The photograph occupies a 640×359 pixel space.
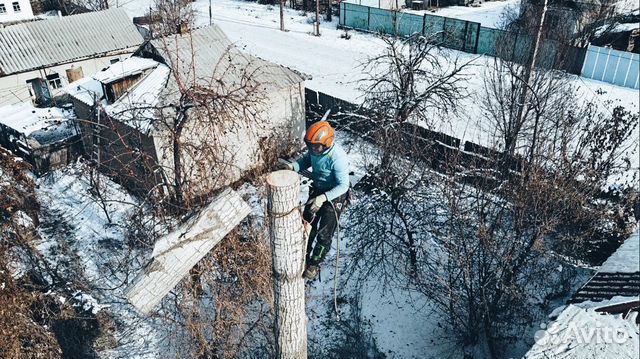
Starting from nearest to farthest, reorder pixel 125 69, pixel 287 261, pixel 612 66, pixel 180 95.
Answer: pixel 287 261 < pixel 180 95 < pixel 125 69 < pixel 612 66

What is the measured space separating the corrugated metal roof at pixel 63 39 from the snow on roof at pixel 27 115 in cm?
182

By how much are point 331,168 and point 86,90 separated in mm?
14835

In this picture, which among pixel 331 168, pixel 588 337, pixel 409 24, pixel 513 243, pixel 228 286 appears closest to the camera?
pixel 331 168

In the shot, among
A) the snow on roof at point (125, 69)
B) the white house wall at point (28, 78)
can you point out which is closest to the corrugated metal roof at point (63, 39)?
the white house wall at point (28, 78)

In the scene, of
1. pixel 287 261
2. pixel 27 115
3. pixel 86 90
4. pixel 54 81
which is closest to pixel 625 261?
pixel 287 261

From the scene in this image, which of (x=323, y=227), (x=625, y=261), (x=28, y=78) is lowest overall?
(x=28, y=78)

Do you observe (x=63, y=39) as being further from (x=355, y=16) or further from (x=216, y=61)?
(x=355, y=16)

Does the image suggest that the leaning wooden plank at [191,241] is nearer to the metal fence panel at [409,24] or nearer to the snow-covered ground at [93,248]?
the snow-covered ground at [93,248]

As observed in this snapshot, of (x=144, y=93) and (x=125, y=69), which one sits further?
(x=125, y=69)

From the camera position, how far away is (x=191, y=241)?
9.95ft

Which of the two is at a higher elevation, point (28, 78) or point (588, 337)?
point (588, 337)

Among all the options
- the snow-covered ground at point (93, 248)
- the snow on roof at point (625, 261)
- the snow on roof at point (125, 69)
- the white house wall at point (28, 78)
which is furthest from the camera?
the white house wall at point (28, 78)

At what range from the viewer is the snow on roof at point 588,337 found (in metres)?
5.52

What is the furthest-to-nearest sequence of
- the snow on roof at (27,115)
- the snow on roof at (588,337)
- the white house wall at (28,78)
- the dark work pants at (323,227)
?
the white house wall at (28,78) → the snow on roof at (27,115) → the snow on roof at (588,337) → the dark work pants at (323,227)
